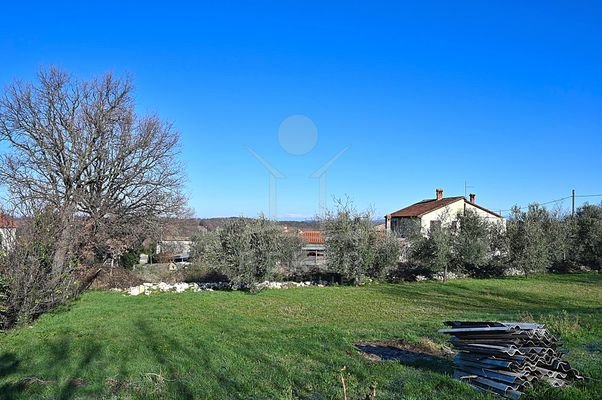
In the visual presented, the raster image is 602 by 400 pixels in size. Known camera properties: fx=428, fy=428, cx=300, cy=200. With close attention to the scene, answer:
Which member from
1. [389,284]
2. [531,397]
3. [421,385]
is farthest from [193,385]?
[389,284]

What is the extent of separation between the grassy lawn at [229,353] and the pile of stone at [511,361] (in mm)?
177

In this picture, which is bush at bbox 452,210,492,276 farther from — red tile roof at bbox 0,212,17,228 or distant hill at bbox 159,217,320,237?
red tile roof at bbox 0,212,17,228

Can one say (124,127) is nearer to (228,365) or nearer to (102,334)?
(102,334)

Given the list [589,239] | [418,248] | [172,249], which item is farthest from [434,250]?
[172,249]

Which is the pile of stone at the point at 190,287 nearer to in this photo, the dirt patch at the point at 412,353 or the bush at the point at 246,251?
the bush at the point at 246,251

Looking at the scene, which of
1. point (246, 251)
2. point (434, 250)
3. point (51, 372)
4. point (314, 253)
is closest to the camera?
point (51, 372)

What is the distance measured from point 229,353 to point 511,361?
4020mm

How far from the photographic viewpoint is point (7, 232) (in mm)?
10906

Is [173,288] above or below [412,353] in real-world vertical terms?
below

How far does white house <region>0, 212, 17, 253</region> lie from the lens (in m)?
10.5

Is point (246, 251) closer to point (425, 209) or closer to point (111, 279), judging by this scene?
point (111, 279)

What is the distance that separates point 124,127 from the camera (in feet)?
66.7

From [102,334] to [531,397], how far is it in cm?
762

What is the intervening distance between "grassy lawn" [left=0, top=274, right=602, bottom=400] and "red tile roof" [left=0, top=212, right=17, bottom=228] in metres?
2.59
